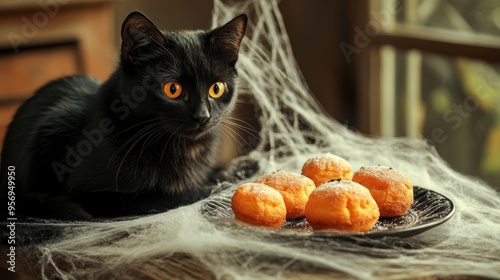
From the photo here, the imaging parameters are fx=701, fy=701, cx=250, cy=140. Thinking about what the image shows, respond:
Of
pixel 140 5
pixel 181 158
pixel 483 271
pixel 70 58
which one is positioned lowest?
pixel 483 271

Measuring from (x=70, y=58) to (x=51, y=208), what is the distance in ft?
4.67

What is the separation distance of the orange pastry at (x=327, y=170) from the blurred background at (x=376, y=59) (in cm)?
119

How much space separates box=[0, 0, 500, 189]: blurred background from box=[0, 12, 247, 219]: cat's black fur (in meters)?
1.06

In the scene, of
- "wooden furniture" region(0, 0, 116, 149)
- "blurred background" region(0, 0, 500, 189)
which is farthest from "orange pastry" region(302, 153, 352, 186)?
"wooden furniture" region(0, 0, 116, 149)

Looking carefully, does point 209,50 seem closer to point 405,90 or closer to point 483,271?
point 483,271

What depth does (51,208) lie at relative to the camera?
→ 123cm

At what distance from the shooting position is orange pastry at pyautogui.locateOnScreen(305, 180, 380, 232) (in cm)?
102

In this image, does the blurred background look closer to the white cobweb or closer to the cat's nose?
the white cobweb

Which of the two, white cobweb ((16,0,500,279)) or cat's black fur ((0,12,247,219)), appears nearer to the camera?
white cobweb ((16,0,500,279))

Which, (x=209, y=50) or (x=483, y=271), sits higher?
(x=209, y=50)

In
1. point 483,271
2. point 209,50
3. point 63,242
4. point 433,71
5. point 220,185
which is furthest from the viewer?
point 433,71

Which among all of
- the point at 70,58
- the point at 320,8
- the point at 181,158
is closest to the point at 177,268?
the point at 181,158

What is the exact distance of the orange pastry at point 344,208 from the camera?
3.35ft

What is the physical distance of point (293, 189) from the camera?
1.12 m
